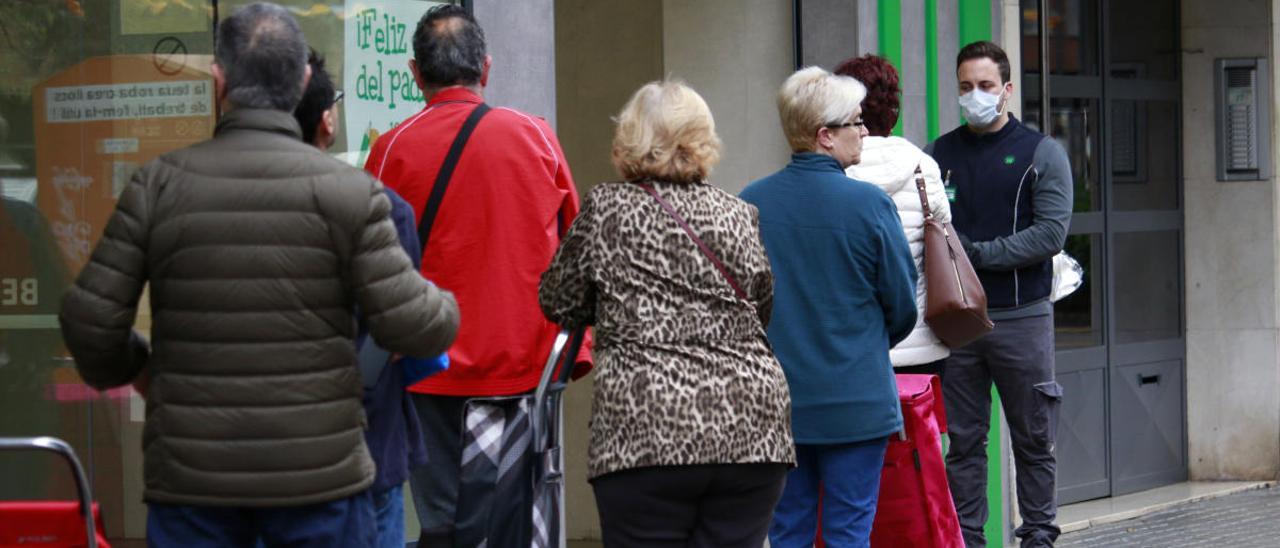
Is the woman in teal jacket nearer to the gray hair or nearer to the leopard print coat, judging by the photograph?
the leopard print coat

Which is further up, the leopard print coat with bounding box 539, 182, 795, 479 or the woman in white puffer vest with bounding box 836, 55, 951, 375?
the woman in white puffer vest with bounding box 836, 55, 951, 375

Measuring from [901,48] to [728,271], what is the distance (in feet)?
14.0

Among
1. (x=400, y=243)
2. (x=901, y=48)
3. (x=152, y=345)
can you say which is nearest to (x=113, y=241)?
(x=152, y=345)

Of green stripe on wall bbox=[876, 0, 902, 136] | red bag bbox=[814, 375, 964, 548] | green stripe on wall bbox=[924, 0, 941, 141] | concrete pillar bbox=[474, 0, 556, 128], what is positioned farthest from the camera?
green stripe on wall bbox=[924, 0, 941, 141]

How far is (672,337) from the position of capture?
14.4 feet

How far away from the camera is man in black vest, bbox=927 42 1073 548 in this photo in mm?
7305

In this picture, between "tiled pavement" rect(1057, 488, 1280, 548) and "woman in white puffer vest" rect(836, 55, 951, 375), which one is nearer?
"woman in white puffer vest" rect(836, 55, 951, 375)

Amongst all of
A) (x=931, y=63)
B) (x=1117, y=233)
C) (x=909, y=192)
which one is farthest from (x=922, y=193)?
(x=1117, y=233)

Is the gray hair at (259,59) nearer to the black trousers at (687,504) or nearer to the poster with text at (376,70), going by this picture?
the black trousers at (687,504)

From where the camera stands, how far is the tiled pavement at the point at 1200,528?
29.7 ft

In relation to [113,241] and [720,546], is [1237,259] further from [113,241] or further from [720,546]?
[113,241]

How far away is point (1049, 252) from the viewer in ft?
23.8

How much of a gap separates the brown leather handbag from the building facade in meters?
1.45

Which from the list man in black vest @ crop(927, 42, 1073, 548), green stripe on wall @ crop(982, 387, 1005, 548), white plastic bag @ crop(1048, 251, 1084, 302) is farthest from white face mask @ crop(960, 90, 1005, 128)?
green stripe on wall @ crop(982, 387, 1005, 548)
